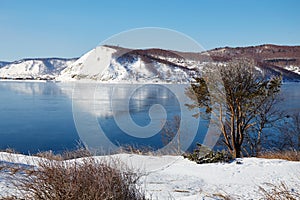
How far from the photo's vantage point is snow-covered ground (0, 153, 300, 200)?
5465 millimetres

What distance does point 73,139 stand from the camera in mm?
17484

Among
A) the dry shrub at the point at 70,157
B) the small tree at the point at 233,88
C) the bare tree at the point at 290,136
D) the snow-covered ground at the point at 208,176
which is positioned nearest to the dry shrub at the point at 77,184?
the dry shrub at the point at 70,157

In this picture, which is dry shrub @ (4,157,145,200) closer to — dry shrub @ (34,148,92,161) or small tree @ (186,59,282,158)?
dry shrub @ (34,148,92,161)

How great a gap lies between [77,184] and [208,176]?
215 inches

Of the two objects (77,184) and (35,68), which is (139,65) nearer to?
(77,184)

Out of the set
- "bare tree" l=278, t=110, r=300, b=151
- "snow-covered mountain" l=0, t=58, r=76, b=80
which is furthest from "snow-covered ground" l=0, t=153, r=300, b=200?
"snow-covered mountain" l=0, t=58, r=76, b=80

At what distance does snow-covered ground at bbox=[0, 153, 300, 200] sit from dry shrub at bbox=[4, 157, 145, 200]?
1952 millimetres

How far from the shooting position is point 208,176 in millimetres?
7465

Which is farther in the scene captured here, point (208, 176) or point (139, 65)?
point (139, 65)

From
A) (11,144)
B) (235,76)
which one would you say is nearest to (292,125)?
(235,76)

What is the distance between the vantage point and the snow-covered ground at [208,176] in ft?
17.9

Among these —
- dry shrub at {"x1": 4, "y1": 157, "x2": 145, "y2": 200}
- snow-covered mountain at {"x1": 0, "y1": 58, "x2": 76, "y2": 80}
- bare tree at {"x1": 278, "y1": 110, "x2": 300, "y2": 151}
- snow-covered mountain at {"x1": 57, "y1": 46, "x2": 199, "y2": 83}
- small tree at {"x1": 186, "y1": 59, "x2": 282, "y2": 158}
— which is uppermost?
snow-covered mountain at {"x1": 0, "y1": 58, "x2": 76, "y2": 80}

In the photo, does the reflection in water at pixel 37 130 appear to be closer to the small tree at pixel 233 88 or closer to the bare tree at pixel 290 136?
the small tree at pixel 233 88

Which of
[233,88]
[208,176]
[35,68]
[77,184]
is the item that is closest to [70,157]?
Answer: [208,176]
